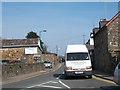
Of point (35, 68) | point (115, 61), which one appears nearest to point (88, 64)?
point (115, 61)

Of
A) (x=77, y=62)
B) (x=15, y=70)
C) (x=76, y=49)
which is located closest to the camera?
(x=77, y=62)

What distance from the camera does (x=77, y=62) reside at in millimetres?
25656

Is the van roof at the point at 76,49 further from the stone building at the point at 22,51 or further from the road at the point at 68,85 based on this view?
the stone building at the point at 22,51

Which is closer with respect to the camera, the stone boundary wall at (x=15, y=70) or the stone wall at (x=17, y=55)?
the stone boundary wall at (x=15, y=70)

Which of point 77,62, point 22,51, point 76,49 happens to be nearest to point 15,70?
point 76,49

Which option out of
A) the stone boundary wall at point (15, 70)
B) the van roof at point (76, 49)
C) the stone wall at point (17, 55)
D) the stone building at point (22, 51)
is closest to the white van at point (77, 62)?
the van roof at point (76, 49)

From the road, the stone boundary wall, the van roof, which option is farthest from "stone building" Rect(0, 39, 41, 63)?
the road

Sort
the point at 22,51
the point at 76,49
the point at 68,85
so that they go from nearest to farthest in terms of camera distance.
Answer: the point at 68,85, the point at 76,49, the point at 22,51

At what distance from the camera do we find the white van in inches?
1005

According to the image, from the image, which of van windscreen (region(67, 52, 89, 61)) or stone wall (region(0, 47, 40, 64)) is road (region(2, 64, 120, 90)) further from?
stone wall (region(0, 47, 40, 64))

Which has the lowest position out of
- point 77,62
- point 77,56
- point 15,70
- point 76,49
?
point 15,70

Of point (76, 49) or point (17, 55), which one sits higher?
point (17, 55)

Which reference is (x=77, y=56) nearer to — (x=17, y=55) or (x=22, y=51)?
(x=22, y=51)

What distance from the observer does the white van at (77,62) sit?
83.8ft
